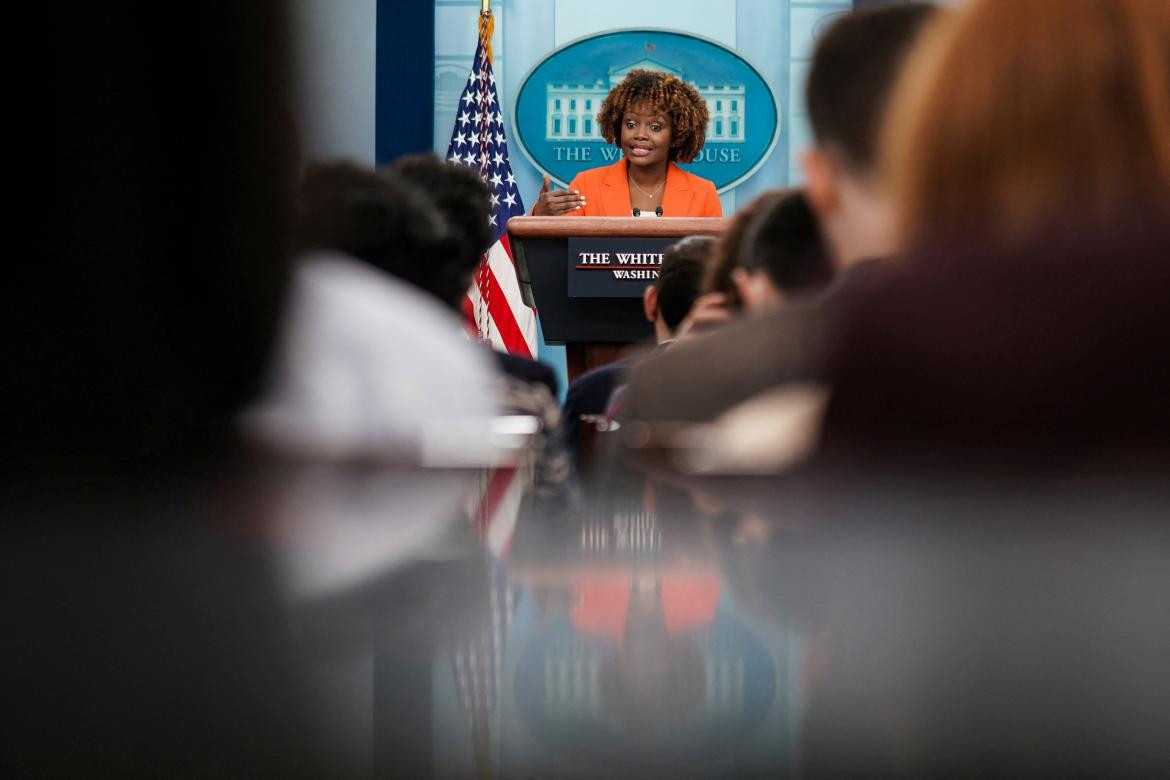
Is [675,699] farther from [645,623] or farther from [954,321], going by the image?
[954,321]

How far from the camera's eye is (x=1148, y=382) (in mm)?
302

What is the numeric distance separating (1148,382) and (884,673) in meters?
0.12

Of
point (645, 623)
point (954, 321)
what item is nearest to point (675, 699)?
point (645, 623)

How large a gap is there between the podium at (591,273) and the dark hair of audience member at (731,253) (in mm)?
556

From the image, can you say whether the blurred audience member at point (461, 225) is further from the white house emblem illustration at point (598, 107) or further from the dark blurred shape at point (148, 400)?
the white house emblem illustration at point (598, 107)

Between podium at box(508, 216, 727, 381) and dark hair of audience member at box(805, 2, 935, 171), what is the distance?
1.91 ft

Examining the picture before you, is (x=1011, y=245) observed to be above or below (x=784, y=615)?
above

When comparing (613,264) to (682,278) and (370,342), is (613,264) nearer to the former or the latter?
(682,278)

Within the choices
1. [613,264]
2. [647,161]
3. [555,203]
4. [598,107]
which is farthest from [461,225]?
[598,107]

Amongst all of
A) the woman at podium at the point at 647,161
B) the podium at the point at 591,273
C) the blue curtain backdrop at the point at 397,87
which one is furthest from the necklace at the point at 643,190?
the blue curtain backdrop at the point at 397,87

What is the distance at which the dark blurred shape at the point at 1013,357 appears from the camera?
0.30m

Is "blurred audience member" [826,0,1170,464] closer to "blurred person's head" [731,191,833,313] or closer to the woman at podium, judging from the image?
"blurred person's head" [731,191,833,313]

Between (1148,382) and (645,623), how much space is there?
163mm

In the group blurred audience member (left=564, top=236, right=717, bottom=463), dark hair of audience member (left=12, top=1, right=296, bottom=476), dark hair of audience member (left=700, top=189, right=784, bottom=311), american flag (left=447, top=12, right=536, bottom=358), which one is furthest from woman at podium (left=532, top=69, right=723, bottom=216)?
dark hair of audience member (left=12, top=1, right=296, bottom=476)
